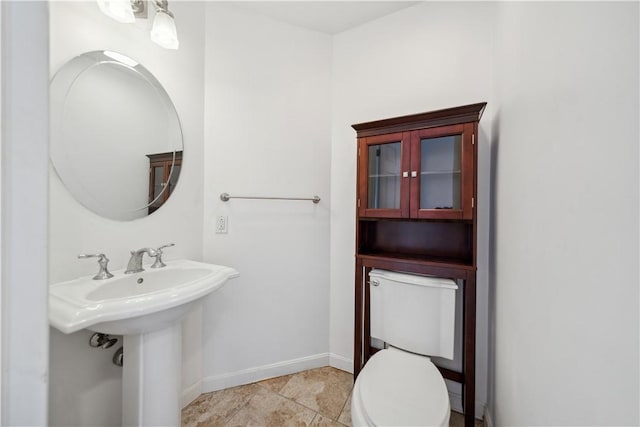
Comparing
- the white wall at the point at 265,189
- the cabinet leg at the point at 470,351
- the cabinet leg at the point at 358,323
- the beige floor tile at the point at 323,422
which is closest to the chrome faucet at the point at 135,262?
the white wall at the point at 265,189

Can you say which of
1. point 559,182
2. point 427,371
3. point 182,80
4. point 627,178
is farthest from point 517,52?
point 182,80

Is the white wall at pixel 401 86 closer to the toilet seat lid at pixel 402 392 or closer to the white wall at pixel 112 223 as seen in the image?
the toilet seat lid at pixel 402 392

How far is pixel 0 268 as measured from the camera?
36 centimetres

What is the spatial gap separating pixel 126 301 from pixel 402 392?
1.05 meters

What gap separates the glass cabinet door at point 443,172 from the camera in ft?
4.24

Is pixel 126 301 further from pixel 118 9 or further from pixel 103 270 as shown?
pixel 118 9

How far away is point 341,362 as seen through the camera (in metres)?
1.89

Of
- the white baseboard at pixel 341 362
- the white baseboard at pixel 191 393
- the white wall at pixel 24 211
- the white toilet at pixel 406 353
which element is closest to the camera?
the white wall at pixel 24 211

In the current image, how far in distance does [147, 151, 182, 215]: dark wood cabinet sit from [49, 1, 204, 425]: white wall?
0.12ft

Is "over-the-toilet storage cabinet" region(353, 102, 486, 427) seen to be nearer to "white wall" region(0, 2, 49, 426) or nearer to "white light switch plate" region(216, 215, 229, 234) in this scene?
"white light switch plate" region(216, 215, 229, 234)

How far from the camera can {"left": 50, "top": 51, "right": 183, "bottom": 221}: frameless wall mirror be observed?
110 cm

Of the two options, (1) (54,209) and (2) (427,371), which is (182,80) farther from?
(2) (427,371)

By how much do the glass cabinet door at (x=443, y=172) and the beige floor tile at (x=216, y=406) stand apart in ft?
4.86

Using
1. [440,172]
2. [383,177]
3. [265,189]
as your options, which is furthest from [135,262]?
[440,172]
